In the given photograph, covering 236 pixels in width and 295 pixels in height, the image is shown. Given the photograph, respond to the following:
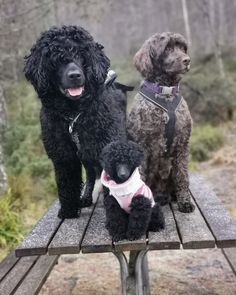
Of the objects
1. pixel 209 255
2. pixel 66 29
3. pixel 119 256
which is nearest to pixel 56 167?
pixel 119 256

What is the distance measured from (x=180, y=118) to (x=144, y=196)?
2.15ft

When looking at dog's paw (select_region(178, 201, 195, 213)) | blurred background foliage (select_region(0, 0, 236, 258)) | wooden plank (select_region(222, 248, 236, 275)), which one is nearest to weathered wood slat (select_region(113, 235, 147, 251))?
dog's paw (select_region(178, 201, 195, 213))

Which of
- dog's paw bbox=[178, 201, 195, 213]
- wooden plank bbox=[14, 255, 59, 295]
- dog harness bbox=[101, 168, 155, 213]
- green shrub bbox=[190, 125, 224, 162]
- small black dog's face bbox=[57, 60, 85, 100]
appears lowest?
green shrub bbox=[190, 125, 224, 162]

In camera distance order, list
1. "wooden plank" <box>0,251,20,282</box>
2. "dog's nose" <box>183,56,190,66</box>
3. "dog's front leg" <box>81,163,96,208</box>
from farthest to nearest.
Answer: "wooden plank" <box>0,251,20,282</box> < "dog's front leg" <box>81,163,96,208</box> < "dog's nose" <box>183,56,190,66</box>

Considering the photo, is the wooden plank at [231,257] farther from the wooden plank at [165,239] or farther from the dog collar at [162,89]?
the dog collar at [162,89]

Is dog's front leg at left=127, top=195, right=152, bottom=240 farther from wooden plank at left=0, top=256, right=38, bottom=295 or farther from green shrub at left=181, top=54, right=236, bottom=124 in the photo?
green shrub at left=181, top=54, right=236, bottom=124

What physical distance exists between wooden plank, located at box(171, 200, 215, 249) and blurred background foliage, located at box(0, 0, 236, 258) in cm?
267

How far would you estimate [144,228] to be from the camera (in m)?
2.45

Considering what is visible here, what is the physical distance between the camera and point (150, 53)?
285 centimetres

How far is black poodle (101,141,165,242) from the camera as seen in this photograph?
241cm

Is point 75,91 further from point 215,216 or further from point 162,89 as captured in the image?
point 215,216

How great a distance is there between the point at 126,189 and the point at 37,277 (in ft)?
4.48

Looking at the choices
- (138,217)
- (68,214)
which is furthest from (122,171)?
(68,214)

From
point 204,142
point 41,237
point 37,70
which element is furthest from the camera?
point 204,142
